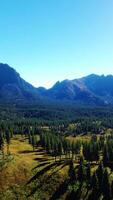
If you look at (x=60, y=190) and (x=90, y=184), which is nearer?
(x=60, y=190)

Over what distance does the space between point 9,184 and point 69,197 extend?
26806mm

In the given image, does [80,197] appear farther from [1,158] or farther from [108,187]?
[1,158]

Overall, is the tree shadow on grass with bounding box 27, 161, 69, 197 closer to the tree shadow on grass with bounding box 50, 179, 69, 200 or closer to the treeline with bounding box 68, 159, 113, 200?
the tree shadow on grass with bounding box 50, 179, 69, 200

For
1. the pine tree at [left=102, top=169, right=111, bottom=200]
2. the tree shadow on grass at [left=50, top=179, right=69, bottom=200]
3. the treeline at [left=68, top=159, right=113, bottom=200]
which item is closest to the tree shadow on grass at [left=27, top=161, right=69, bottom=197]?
the tree shadow on grass at [left=50, top=179, right=69, bottom=200]

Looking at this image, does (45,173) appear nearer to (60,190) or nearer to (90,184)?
(60,190)

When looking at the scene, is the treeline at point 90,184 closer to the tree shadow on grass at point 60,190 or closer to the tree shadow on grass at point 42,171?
the tree shadow on grass at point 60,190

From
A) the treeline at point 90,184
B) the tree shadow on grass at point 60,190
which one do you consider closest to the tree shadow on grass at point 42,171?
the tree shadow on grass at point 60,190

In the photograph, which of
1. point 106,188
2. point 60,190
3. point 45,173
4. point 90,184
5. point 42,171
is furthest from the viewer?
point 42,171

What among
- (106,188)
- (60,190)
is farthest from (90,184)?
(60,190)

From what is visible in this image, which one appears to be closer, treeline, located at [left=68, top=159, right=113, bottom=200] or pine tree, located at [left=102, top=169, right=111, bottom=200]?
pine tree, located at [left=102, top=169, right=111, bottom=200]

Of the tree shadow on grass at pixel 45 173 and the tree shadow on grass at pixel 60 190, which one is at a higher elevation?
the tree shadow on grass at pixel 45 173

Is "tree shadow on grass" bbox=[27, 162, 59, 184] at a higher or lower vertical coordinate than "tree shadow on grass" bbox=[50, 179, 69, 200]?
higher

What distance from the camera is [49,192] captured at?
141 meters

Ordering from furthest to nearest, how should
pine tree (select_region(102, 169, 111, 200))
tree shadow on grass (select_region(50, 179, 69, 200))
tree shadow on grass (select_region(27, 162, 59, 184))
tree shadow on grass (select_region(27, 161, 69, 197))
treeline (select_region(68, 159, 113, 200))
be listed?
tree shadow on grass (select_region(27, 162, 59, 184)), tree shadow on grass (select_region(27, 161, 69, 197)), tree shadow on grass (select_region(50, 179, 69, 200)), treeline (select_region(68, 159, 113, 200)), pine tree (select_region(102, 169, 111, 200))
